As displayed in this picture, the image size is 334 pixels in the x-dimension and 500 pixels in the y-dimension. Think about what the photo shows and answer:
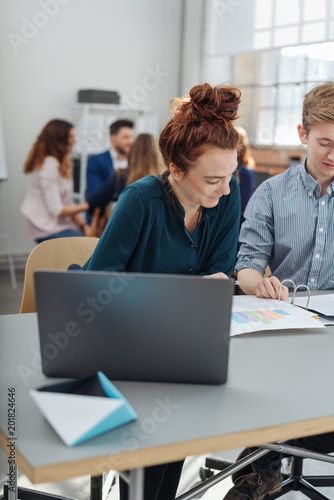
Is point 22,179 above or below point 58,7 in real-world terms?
below

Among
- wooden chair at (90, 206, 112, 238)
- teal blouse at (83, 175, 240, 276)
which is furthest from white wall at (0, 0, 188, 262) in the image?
teal blouse at (83, 175, 240, 276)

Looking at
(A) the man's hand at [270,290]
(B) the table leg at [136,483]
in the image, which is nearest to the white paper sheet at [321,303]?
(A) the man's hand at [270,290]

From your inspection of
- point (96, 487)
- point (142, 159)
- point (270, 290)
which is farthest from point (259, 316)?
point (142, 159)

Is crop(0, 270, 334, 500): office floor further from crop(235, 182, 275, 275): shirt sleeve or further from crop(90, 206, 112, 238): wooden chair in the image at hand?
crop(90, 206, 112, 238): wooden chair

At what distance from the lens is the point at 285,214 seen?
2.12m

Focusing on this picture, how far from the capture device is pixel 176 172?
1.68 meters

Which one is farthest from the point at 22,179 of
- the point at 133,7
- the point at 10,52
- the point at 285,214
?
the point at 285,214

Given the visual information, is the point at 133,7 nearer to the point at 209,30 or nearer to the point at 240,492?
the point at 209,30

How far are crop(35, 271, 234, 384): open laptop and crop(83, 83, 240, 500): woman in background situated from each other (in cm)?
49

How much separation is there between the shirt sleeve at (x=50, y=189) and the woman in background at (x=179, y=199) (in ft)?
9.92

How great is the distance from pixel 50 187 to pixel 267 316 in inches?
134

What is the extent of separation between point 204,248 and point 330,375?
0.67 metres

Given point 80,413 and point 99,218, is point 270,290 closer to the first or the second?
point 80,413

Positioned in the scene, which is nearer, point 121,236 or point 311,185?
point 121,236
